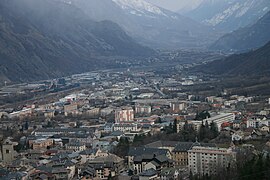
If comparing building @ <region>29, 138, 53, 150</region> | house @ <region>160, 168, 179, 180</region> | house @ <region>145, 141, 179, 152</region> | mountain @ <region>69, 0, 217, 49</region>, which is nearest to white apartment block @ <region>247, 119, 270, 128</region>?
house @ <region>145, 141, 179, 152</region>

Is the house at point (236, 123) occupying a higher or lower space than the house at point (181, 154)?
higher

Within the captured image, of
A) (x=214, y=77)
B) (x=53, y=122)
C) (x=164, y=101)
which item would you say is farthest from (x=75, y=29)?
(x=53, y=122)

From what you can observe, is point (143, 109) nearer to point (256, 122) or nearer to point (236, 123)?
point (236, 123)

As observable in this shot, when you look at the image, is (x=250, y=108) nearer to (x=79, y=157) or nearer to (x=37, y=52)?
(x=79, y=157)

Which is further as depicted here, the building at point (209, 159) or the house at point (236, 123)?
the house at point (236, 123)

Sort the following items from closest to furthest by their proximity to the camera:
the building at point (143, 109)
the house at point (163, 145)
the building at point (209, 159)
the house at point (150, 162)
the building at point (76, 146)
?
the building at point (209, 159) → the house at point (150, 162) → the house at point (163, 145) → the building at point (76, 146) → the building at point (143, 109)

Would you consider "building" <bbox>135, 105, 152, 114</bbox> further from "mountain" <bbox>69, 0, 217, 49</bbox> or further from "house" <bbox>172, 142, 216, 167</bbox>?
"mountain" <bbox>69, 0, 217, 49</bbox>

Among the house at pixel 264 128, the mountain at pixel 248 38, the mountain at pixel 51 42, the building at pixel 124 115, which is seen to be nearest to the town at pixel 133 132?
the building at pixel 124 115

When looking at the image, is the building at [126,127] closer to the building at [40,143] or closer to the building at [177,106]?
the building at [40,143]
